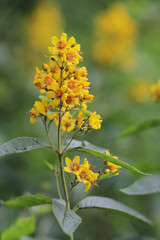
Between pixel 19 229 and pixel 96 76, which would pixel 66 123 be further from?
pixel 96 76

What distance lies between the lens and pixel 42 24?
434 cm

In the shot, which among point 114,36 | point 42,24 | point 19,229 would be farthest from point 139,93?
point 19,229

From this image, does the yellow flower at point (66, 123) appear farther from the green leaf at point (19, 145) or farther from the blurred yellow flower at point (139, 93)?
the blurred yellow flower at point (139, 93)

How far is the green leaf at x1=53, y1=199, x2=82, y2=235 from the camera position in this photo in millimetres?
1057

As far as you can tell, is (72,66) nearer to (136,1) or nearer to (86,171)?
(86,171)

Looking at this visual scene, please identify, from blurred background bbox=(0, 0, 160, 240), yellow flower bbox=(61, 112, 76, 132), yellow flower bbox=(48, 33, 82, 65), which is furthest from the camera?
blurred background bbox=(0, 0, 160, 240)

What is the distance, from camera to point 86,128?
1337 millimetres

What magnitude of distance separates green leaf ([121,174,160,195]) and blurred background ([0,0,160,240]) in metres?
0.70

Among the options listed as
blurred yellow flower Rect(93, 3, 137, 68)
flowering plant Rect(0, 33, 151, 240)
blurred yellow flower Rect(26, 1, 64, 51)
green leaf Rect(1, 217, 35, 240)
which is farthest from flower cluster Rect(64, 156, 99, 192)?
blurred yellow flower Rect(26, 1, 64, 51)

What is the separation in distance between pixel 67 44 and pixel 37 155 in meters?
2.27

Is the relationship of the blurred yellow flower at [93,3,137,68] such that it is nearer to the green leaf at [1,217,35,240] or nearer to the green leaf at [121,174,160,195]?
the green leaf at [121,174,160,195]

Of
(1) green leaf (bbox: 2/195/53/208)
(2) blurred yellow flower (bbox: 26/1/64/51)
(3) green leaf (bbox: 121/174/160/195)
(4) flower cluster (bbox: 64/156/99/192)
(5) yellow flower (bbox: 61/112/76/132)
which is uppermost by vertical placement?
(2) blurred yellow flower (bbox: 26/1/64/51)

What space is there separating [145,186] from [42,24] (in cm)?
315

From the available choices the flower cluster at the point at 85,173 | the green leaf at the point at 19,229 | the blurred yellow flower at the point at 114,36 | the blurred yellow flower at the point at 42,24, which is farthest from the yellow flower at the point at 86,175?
the blurred yellow flower at the point at 42,24
